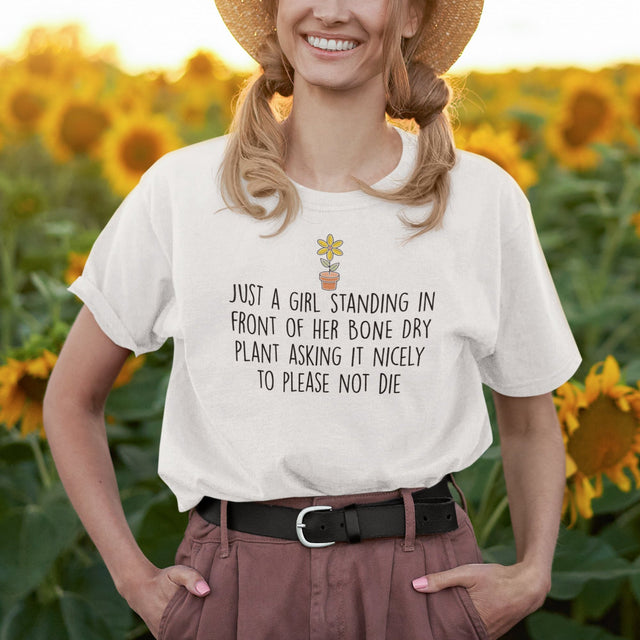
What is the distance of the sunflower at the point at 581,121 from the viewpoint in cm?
457

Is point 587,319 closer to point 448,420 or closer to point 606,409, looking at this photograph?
point 606,409

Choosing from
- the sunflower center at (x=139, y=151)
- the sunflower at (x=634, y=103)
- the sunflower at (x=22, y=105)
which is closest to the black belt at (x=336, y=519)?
the sunflower center at (x=139, y=151)

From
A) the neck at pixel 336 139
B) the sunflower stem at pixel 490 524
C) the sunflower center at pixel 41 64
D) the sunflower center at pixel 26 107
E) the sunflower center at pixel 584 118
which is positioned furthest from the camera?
the sunflower center at pixel 41 64

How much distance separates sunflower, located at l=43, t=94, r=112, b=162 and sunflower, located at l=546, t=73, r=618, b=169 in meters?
2.02

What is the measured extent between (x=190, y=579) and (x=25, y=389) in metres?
0.86

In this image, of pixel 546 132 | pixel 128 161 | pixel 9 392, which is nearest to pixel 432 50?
pixel 9 392

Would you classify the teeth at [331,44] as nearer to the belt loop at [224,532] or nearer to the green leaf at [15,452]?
the belt loop at [224,532]

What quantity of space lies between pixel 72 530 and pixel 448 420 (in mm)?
998

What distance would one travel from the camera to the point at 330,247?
1399 millimetres

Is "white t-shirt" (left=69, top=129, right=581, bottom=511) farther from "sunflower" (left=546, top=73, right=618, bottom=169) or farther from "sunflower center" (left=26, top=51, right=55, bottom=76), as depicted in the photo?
"sunflower center" (left=26, top=51, right=55, bottom=76)

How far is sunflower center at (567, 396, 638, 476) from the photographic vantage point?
191cm

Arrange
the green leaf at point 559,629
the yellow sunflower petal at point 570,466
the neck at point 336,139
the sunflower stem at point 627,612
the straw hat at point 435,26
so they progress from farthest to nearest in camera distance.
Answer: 1. the sunflower stem at point 627,612
2. the green leaf at point 559,629
3. the yellow sunflower petal at point 570,466
4. the straw hat at point 435,26
5. the neck at point 336,139

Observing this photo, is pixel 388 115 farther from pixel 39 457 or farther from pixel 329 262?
pixel 39 457

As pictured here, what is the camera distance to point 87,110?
4.50 m
